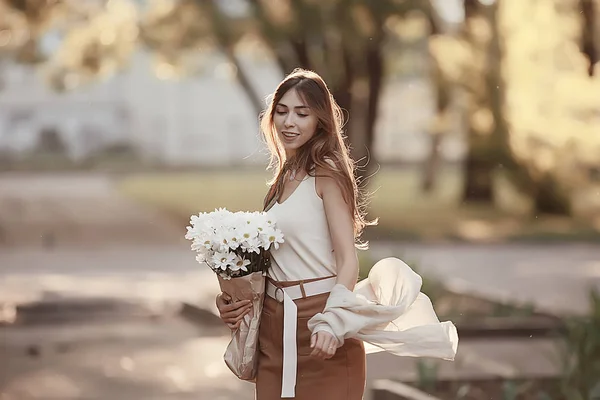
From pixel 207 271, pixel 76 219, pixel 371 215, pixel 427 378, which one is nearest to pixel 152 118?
pixel 76 219

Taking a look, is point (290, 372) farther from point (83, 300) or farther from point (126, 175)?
point (126, 175)

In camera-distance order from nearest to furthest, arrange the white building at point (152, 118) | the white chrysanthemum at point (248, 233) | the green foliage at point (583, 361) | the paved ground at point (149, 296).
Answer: the white chrysanthemum at point (248, 233), the green foliage at point (583, 361), the paved ground at point (149, 296), the white building at point (152, 118)

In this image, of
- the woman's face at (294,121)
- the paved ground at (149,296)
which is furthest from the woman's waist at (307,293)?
the paved ground at (149,296)

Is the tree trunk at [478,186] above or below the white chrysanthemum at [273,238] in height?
below

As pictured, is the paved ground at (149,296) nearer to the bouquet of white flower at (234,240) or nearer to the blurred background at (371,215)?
the blurred background at (371,215)

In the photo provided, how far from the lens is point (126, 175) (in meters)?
67.4

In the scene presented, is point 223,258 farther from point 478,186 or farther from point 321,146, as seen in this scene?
point 478,186

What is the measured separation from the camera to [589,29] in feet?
80.2

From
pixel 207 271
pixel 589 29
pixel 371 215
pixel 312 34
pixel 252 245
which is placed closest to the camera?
pixel 252 245

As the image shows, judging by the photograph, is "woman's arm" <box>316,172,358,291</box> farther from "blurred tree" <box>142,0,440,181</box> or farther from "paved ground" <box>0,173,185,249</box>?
"paved ground" <box>0,173,185,249</box>

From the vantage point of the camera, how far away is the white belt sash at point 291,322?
415 cm

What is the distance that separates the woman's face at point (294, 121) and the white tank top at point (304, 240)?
16 cm

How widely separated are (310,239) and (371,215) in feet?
91.2

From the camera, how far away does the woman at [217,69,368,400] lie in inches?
164
